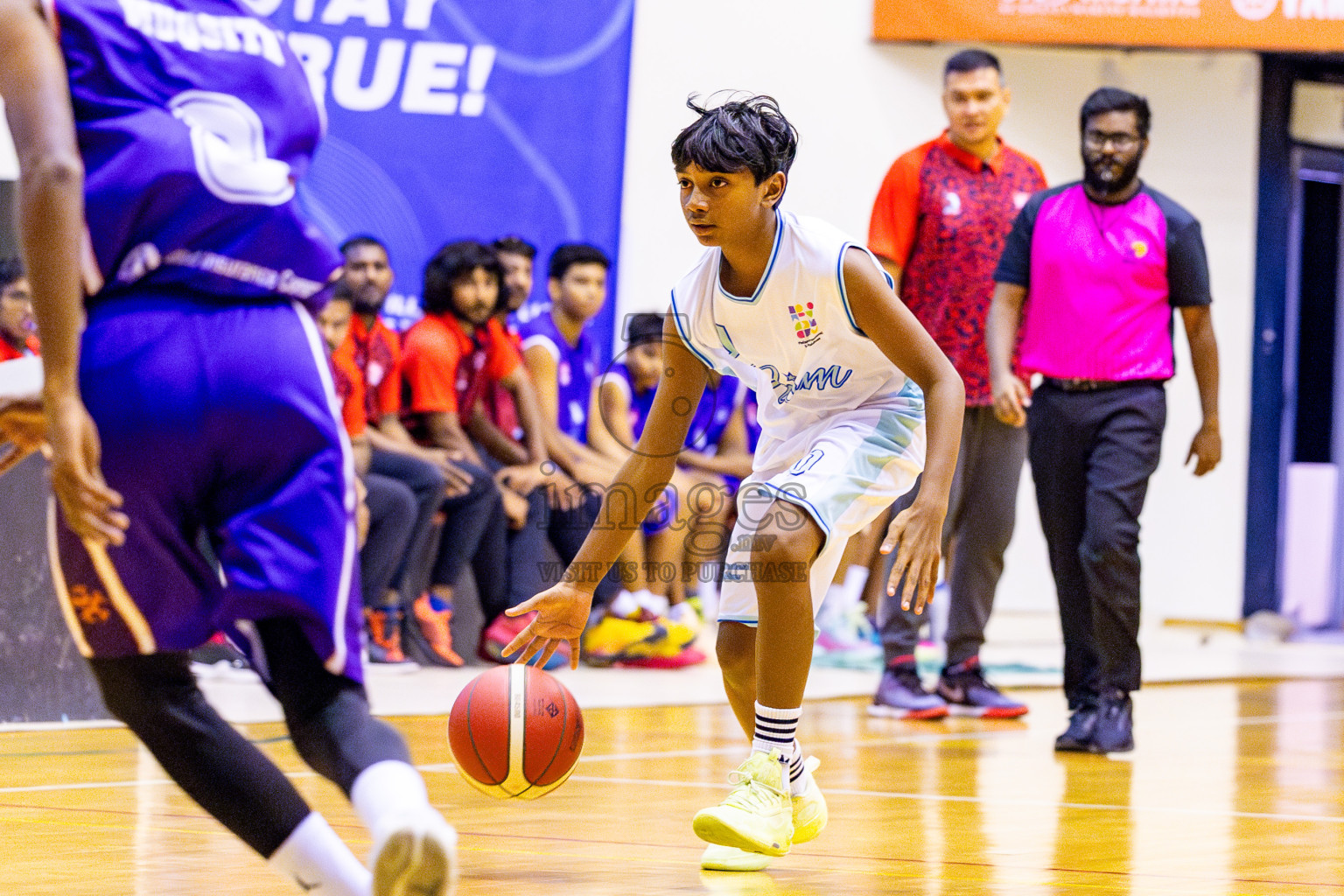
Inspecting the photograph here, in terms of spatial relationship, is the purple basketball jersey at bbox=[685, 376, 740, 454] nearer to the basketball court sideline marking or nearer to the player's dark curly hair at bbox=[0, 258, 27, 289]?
the player's dark curly hair at bbox=[0, 258, 27, 289]

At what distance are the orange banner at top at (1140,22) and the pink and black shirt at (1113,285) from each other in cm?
569

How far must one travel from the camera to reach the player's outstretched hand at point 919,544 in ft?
10.9

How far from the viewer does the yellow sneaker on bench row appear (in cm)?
341

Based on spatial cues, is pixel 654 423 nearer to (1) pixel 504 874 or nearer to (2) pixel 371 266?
(1) pixel 504 874

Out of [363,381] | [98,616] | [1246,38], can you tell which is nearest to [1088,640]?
[363,381]

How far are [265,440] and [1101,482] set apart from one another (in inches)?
148

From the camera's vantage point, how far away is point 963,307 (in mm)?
6648

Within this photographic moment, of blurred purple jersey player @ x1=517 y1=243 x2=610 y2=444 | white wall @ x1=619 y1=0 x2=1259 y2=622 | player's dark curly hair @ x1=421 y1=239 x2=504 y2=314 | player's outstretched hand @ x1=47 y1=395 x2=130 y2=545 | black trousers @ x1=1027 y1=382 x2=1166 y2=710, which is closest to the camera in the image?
player's outstretched hand @ x1=47 y1=395 x2=130 y2=545

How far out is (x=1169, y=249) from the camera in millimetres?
5734

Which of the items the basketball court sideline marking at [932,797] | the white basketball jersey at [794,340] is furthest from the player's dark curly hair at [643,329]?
the white basketball jersey at [794,340]

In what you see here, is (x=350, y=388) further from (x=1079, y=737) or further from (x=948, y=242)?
(x=1079, y=737)

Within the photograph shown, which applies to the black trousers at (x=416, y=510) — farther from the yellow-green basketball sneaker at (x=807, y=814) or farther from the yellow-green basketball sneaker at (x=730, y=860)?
the yellow-green basketball sneaker at (x=730, y=860)

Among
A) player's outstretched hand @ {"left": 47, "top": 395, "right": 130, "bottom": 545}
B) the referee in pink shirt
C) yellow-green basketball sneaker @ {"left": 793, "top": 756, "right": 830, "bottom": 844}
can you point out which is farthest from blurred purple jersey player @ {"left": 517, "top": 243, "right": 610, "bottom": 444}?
player's outstretched hand @ {"left": 47, "top": 395, "right": 130, "bottom": 545}

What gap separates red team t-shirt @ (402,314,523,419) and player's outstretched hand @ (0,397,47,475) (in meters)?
5.57
